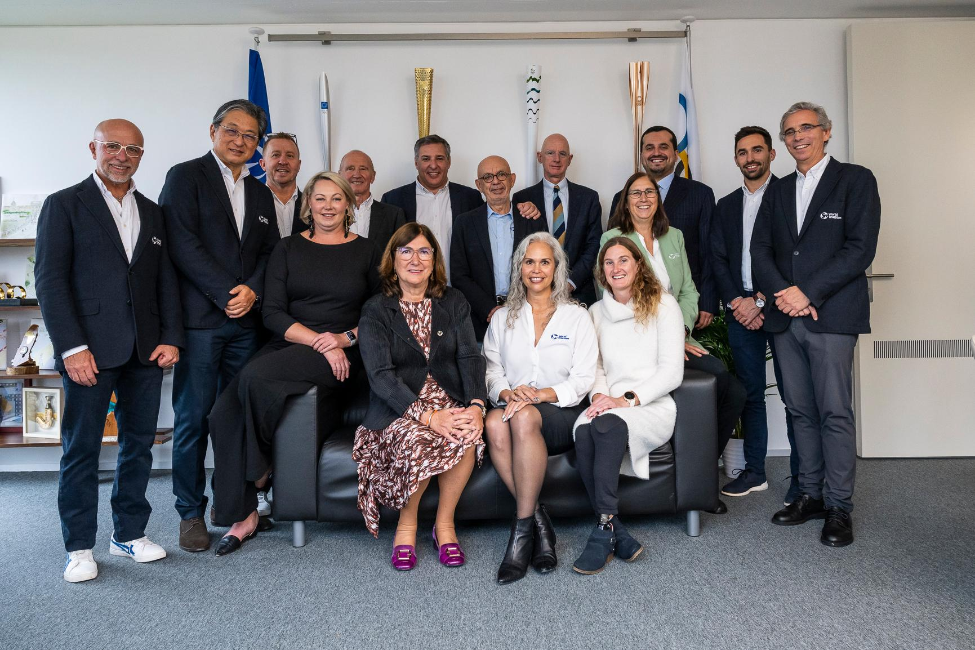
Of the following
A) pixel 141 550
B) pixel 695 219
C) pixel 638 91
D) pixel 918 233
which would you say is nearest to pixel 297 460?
pixel 141 550

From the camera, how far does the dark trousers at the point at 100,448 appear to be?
2.34m

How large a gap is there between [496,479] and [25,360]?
298 centimetres

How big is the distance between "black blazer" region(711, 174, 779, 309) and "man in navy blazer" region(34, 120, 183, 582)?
2.50 meters

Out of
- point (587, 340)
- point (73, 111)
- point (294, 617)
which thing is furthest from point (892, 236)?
point (73, 111)

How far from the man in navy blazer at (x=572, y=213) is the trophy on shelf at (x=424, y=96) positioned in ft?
2.51

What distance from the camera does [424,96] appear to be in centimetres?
398

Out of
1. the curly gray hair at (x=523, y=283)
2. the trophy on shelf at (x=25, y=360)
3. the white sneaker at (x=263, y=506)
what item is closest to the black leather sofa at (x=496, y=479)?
the white sneaker at (x=263, y=506)

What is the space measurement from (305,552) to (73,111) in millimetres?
3285

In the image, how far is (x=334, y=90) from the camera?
4.16 metres

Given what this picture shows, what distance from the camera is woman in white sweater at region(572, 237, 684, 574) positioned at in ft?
7.90

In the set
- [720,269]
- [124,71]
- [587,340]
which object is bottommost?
[587,340]

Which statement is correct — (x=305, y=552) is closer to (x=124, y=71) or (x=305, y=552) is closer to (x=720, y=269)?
(x=720, y=269)

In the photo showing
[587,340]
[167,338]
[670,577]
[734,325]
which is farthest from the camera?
[734,325]

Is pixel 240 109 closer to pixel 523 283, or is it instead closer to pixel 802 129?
pixel 523 283
